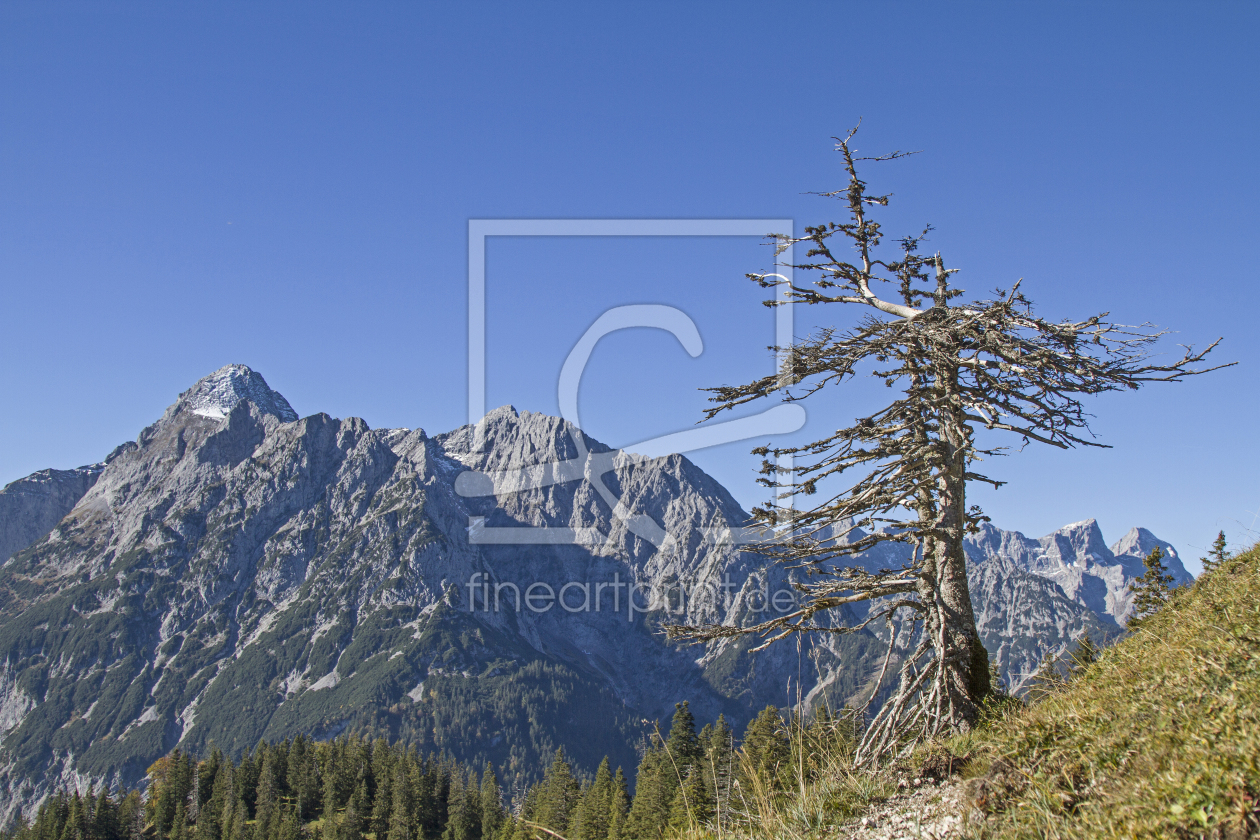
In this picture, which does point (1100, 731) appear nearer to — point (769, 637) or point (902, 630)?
point (902, 630)

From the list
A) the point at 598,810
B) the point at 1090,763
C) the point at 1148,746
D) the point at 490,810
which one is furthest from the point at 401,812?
the point at 1148,746

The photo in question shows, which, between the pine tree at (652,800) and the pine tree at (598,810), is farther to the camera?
the pine tree at (598,810)

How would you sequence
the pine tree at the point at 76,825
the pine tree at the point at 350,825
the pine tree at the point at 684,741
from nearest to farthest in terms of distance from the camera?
the pine tree at the point at 684,741, the pine tree at the point at 350,825, the pine tree at the point at 76,825

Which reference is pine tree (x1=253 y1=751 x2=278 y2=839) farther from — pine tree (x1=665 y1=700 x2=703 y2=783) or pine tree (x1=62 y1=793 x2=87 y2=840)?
pine tree (x1=665 y1=700 x2=703 y2=783)

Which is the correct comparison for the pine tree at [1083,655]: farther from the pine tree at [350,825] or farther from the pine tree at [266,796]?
the pine tree at [266,796]

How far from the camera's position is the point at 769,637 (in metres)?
9.38

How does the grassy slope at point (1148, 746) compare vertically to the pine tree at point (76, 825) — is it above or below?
above

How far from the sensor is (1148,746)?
17.1ft

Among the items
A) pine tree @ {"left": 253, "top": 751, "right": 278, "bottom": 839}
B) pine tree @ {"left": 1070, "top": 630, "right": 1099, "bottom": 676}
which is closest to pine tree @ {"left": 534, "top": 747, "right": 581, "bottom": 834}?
pine tree @ {"left": 253, "top": 751, "right": 278, "bottom": 839}

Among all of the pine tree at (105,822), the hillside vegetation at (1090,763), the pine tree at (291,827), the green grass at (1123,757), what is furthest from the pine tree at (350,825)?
the green grass at (1123,757)

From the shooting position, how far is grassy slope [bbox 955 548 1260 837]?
14.3ft

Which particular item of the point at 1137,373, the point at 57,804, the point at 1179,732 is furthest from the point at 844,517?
the point at 57,804

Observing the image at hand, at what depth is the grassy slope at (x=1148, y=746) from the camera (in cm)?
437

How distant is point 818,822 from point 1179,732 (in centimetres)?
303
